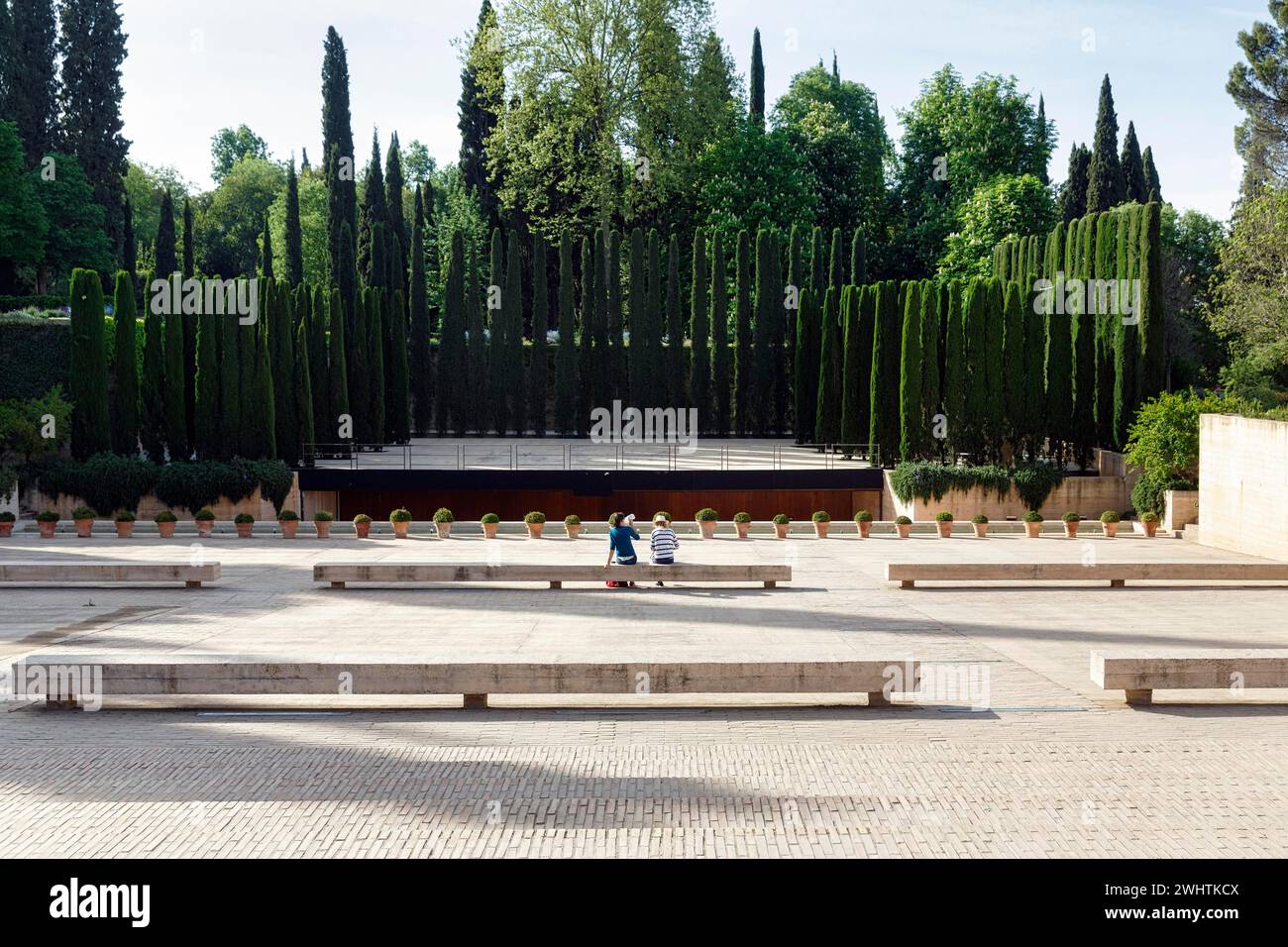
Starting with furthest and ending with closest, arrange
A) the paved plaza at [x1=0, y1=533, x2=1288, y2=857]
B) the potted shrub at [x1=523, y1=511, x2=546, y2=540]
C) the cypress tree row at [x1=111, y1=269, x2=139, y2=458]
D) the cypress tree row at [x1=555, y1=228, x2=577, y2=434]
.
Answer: the cypress tree row at [x1=555, y1=228, x2=577, y2=434] → the cypress tree row at [x1=111, y1=269, x2=139, y2=458] → the potted shrub at [x1=523, y1=511, x2=546, y2=540] → the paved plaza at [x1=0, y1=533, x2=1288, y2=857]

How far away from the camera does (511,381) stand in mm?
49219

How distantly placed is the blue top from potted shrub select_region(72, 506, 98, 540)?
14.4 m

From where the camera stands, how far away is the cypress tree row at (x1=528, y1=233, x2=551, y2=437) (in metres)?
49.5

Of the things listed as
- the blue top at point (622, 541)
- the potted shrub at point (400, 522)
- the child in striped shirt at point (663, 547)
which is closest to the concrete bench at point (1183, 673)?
the blue top at point (622, 541)

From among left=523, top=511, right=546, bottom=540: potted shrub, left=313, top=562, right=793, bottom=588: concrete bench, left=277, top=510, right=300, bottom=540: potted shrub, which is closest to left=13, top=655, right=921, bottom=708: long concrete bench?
left=313, top=562, right=793, bottom=588: concrete bench

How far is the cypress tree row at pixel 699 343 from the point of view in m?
48.1

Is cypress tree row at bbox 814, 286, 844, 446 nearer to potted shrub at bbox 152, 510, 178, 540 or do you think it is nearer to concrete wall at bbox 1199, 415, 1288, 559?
concrete wall at bbox 1199, 415, 1288, 559

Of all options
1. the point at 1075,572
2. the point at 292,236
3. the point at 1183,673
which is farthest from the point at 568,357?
the point at 1183,673

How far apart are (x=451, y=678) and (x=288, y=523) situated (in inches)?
709

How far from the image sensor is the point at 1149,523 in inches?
1157

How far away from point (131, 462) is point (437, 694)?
70.7 feet

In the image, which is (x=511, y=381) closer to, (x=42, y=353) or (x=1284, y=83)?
(x=42, y=353)

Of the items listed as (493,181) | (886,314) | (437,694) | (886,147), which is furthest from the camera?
(886,147)
